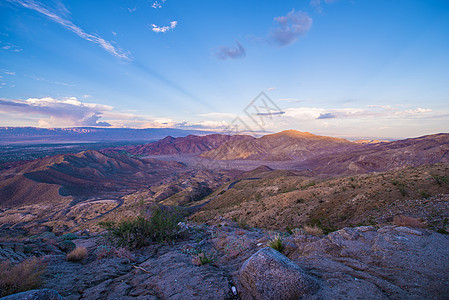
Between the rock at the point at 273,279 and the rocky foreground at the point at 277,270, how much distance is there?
1 cm

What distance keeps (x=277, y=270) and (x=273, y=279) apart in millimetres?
175

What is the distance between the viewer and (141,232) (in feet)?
24.6

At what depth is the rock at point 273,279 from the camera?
3291mm

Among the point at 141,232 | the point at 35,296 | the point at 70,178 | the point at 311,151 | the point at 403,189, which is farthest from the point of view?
the point at 311,151

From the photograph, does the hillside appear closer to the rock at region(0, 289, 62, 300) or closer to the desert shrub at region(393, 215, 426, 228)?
the desert shrub at region(393, 215, 426, 228)

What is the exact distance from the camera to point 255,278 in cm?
360

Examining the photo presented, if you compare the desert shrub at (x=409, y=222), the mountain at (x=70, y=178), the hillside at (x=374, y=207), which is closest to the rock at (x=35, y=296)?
the desert shrub at (x=409, y=222)

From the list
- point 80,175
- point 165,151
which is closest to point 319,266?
point 80,175

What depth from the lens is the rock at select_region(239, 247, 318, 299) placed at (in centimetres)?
329

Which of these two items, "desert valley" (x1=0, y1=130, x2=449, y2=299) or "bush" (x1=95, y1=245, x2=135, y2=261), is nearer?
"desert valley" (x1=0, y1=130, x2=449, y2=299)

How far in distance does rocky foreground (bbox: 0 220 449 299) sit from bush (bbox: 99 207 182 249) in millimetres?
533

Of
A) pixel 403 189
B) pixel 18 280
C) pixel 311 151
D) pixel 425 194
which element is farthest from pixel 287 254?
pixel 311 151

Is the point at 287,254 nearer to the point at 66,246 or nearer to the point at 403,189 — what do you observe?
the point at 66,246

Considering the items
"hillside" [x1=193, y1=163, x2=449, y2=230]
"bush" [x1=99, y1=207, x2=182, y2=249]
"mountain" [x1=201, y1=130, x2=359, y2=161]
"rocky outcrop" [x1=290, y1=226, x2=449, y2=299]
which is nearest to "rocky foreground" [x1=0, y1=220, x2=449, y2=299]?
"rocky outcrop" [x1=290, y1=226, x2=449, y2=299]
